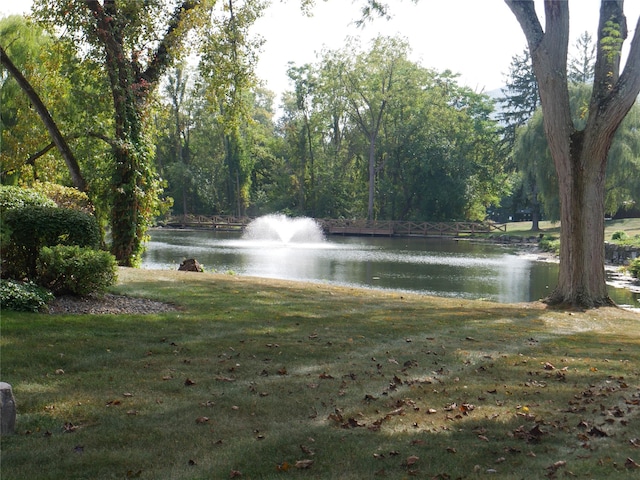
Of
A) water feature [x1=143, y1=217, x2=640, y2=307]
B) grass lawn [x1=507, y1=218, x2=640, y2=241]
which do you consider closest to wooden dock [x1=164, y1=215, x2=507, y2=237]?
grass lawn [x1=507, y1=218, x2=640, y2=241]

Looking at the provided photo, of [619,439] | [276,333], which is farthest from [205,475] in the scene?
[276,333]

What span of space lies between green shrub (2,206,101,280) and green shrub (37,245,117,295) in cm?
24

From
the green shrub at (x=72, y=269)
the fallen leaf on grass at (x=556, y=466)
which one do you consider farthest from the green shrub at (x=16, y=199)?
the fallen leaf on grass at (x=556, y=466)

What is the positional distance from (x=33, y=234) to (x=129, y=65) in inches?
317

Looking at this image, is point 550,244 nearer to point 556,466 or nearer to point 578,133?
point 578,133

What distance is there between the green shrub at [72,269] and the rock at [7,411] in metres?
4.55

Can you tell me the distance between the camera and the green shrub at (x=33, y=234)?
9.16m

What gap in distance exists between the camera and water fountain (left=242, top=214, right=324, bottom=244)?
159ft

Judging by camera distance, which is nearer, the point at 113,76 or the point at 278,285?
the point at 278,285

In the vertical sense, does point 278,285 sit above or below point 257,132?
below

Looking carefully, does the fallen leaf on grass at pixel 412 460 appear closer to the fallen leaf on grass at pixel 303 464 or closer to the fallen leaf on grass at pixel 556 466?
the fallen leaf on grass at pixel 303 464

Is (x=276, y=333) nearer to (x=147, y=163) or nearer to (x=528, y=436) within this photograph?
(x=528, y=436)

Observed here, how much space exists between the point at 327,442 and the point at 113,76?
12980 mm

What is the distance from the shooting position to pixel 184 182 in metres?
65.1
